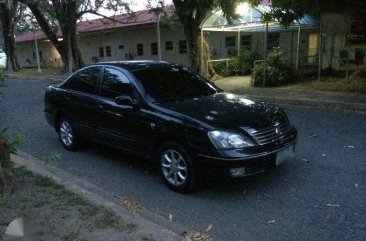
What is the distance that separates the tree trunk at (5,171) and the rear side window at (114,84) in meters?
1.88

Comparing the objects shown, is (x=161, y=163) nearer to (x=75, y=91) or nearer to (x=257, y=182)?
(x=257, y=182)

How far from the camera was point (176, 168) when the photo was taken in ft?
16.4

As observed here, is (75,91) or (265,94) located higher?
(75,91)

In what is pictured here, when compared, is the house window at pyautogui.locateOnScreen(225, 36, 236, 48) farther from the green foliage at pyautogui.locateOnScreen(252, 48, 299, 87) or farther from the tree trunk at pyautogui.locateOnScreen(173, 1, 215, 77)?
the green foliage at pyautogui.locateOnScreen(252, 48, 299, 87)

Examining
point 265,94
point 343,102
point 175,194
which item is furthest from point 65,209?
point 265,94

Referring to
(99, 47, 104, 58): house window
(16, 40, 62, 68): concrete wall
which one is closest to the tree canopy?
(99, 47, 104, 58): house window

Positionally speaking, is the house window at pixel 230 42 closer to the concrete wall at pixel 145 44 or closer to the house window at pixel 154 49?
the concrete wall at pixel 145 44

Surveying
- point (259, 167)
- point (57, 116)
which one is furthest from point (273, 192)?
point (57, 116)

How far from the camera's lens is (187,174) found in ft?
15.9

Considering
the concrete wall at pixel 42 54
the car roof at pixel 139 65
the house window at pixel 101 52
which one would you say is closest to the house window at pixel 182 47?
the house window at pixel 101 52

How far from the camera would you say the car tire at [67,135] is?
6.97m

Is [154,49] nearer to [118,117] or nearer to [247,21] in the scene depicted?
[247,21]

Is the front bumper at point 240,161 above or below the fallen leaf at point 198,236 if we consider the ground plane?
above

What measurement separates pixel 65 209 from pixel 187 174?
1.49 m
